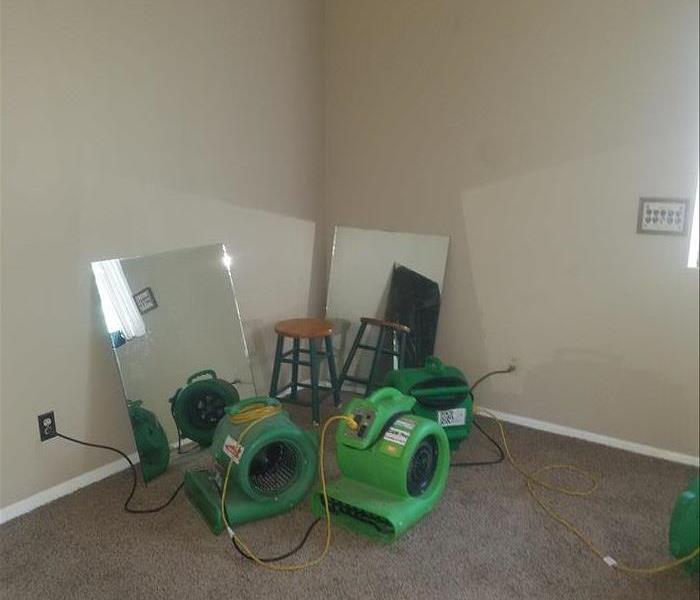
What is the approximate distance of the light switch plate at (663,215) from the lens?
1.91 metres

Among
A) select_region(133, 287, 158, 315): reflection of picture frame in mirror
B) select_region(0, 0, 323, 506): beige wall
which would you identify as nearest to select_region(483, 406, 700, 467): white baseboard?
select_region(0, 0, 323, 506): beige wall

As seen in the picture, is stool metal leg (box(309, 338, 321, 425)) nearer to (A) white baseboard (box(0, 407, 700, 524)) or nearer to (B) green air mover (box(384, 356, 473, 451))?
(B) green air mover (box(384, 356, 473, 451))

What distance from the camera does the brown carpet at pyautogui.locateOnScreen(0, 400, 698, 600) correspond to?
175 centimetres

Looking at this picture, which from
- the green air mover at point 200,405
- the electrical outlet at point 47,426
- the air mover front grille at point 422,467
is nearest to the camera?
the air mover front grille at point 422,467

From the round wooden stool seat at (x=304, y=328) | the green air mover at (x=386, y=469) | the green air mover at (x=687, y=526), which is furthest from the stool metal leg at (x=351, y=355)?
the green air mover at (x=687, y=526)

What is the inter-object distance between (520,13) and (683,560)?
200 cm

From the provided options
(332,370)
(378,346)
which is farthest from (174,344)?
(378,346)

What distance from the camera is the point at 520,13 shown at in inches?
95.2

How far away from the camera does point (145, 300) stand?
2369 mm

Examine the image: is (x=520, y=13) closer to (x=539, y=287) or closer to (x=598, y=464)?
(x=539, y=287)

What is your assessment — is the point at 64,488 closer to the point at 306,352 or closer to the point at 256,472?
the point at 256,472

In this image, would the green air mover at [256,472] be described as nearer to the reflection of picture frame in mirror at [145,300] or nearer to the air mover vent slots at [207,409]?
the air mover vent slots at [207,409]

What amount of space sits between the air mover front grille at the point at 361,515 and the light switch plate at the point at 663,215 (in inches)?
50.2

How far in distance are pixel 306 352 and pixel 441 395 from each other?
2.52ft
